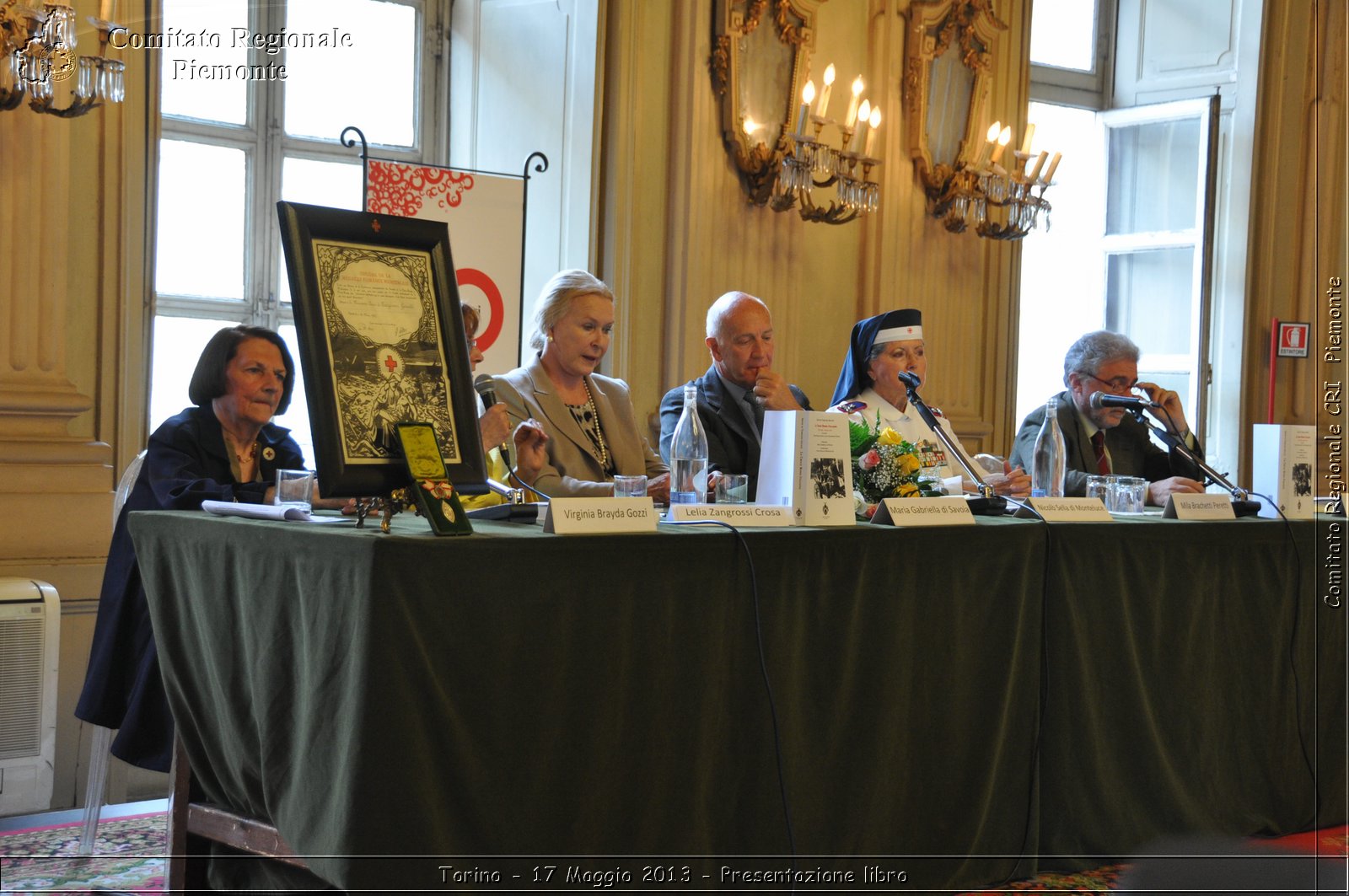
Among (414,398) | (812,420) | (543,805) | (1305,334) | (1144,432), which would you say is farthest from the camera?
(1305,334)

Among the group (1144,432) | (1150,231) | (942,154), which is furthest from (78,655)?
(1150,231)

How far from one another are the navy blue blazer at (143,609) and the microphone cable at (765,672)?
1048 mm

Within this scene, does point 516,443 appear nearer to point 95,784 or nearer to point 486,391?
point 486,391

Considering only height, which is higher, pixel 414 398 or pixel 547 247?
pixel 547 247

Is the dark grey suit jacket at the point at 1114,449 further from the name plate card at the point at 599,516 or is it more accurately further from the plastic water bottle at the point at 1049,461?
the name plate card at the point at 599,516

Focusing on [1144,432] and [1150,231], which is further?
[1150,231]

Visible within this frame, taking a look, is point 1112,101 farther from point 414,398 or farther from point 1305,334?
point 414,398

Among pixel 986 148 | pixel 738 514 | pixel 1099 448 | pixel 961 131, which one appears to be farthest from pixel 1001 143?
pixel 738 514

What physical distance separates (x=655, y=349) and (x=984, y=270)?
1.92 metres

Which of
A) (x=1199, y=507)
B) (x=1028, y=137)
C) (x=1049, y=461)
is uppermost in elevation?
(x=1028, y=137)

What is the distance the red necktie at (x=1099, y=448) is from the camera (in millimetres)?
4309

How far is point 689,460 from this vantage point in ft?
8.89

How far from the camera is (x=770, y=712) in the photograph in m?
2.35

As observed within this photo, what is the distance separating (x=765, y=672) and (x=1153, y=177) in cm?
520
